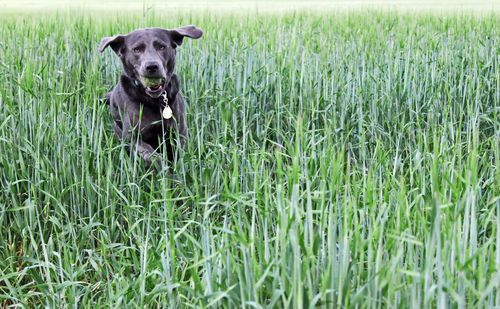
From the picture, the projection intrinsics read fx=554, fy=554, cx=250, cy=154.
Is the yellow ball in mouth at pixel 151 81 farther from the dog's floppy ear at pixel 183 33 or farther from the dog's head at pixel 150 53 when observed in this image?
the dog's floppy ear at pixel 183 33

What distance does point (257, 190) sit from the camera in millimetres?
1776

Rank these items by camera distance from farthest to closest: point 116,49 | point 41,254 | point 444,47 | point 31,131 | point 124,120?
point 444,47
point 116,49
point 124,120
point 31,131
point 41,254

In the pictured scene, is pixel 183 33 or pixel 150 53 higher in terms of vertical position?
pixel 183 33

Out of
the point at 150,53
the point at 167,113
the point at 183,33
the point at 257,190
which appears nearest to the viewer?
the point at 257,190

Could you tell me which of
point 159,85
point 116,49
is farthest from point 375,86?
point 116,49

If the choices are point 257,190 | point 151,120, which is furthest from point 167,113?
point 257,190

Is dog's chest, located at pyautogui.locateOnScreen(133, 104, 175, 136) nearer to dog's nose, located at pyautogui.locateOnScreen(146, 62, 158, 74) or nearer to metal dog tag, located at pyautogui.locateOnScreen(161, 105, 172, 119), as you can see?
metal dog tag, located at pyautogui.locateOnScreen(161, 105, 172, 119)

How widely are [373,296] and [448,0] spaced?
15.7 metres

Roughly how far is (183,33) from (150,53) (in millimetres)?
278

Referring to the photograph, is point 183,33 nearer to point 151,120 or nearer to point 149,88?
point 149,88

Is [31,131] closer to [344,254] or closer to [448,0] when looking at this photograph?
[344,254]

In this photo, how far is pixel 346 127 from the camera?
12.2ft

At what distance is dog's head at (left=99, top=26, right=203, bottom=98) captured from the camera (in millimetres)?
3301

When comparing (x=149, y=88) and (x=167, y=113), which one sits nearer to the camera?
(x=167, y=113)
